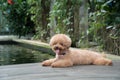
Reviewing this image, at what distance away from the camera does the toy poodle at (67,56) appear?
4637 mm

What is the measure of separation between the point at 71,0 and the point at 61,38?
4.64 m

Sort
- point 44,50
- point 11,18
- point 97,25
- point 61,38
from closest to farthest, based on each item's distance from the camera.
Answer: point 61,38 < point 97,25 < point 44,50 < point 11,18

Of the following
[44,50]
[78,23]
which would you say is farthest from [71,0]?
[44,50]

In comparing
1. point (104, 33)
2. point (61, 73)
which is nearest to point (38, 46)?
point (104, 33)

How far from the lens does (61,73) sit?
428 cm

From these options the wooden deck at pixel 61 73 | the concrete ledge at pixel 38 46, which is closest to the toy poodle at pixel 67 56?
the wooden deck at pixel 61 73

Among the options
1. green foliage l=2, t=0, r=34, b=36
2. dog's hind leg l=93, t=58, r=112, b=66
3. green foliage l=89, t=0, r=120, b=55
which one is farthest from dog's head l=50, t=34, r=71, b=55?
green foliage l=2, t=0, r=34, b=36

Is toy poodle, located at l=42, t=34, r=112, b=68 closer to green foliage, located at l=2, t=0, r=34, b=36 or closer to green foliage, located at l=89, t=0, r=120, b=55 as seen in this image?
green foliage, located at l=89, t=0, r=120, b=55

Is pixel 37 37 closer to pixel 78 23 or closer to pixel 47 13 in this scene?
pixel 47 13

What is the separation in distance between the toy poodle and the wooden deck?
0.12 meters

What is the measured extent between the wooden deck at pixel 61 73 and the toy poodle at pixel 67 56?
0.12 metres

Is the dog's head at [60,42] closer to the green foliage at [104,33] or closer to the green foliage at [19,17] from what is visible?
the green foliage at [104,33]

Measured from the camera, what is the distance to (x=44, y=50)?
9492 millimetres

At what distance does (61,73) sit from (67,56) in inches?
22.5
